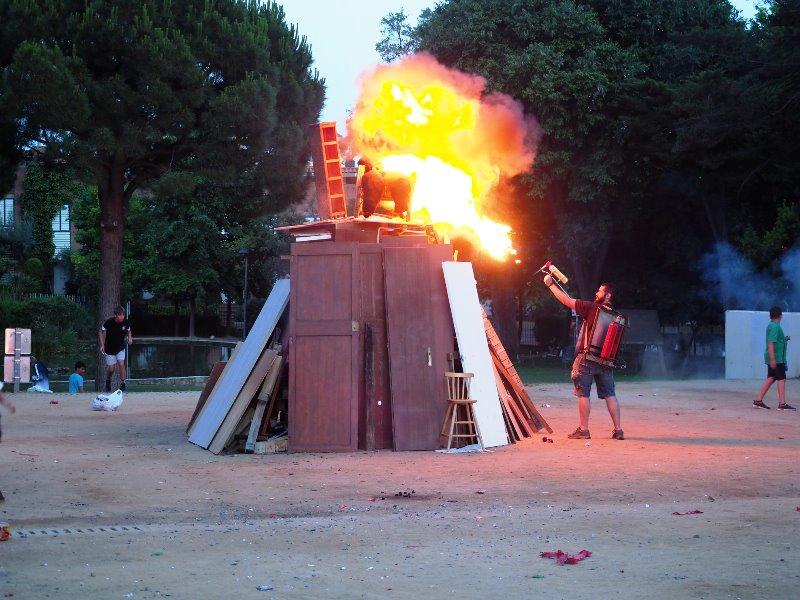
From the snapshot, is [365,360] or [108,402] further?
[108,402]

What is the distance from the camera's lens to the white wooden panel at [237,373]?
13046mm

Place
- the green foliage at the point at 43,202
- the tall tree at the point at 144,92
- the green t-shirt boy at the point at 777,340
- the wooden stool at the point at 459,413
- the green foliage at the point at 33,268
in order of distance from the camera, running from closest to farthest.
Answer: the wooden stool at the point at 459,413, the green t-shirt boy at the point at 777,340, the tall tree at the point at 144,92, the green foliage at the point at 33,268, the green foliage at the point at 43,202

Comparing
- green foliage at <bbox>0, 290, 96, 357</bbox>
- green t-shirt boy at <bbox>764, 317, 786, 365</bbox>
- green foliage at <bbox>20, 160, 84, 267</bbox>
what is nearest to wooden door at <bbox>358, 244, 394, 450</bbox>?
green t-shirt boy at <bbox>764, 317, 786, 365</bbox>

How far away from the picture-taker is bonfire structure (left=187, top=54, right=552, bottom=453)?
41.3 feet

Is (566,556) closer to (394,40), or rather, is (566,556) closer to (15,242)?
(394,40)

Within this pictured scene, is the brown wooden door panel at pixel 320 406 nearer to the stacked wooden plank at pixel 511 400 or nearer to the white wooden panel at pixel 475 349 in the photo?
the white wooden panel at pixel 475 349

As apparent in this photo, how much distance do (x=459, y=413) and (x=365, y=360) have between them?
1.37m

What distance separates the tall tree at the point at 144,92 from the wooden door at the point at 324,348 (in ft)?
38.5

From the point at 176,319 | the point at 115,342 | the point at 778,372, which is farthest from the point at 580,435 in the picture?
the point at 176,319

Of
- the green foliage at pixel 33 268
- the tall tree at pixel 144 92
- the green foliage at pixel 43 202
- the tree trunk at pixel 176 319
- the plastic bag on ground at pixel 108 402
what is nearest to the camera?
the plastic bag on ground at pixel 108 402

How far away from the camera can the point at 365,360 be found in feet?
41.7

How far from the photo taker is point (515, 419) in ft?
45.2

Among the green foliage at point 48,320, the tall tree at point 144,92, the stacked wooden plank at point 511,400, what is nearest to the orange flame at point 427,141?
the stacked wooden plank at point 511,400

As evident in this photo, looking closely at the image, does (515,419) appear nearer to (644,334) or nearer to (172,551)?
(172,551)
